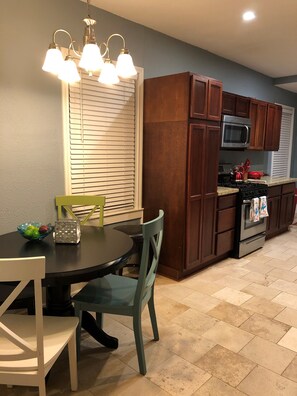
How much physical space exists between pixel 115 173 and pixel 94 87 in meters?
0.90

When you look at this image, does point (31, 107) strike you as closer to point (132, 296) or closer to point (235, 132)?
point (132, 296)

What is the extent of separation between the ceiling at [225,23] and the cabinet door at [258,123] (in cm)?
69

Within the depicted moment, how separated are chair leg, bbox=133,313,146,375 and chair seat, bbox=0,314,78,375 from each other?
1.30ft

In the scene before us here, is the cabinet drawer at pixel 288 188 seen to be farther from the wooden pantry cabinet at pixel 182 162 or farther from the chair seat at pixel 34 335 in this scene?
the chair seat at pixel 34 335

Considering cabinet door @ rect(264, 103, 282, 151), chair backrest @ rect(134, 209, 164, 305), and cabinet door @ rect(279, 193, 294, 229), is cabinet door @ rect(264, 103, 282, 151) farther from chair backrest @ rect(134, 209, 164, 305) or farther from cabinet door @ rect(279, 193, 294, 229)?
chair backrest @ rect(134, 209, 164, 305)

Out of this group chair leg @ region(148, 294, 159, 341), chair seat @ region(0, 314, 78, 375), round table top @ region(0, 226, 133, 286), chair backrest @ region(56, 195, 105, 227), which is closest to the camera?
chair seat @ region(0, 314, 78, 375)

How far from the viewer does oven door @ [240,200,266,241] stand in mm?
3947

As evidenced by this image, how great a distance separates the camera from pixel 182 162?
3.17m

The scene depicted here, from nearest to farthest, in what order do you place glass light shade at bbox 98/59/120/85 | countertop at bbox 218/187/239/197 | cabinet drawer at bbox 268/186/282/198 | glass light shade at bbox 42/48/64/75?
glass light shade at bbox 42/48/64/75, glass light shade at bbox 98/59/120/85, countertop at bbox 218/187/239/197, cabinet drawer at bbox 268/186/282/198

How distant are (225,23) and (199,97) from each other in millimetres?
900

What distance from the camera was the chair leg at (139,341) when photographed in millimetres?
1899

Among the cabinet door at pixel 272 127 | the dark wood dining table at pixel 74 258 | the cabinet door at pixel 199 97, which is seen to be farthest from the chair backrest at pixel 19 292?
the cabinet door at pixel 272 127

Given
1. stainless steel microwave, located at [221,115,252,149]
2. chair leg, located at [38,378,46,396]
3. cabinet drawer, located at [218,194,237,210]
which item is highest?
stainless steel microwave, located at [221,115,252,149]

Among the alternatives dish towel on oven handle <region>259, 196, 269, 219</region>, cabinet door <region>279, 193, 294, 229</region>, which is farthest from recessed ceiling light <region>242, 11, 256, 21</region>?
cabinet door <region>279, 193, 294, 229</region>
